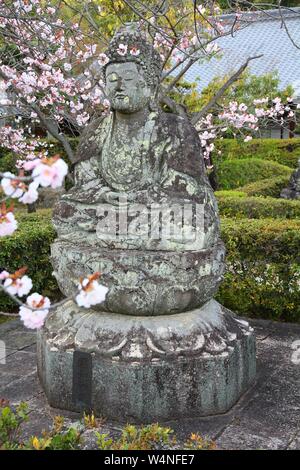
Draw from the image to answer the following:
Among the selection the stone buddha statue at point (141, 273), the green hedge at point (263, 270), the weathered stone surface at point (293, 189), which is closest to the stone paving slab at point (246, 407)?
the stone buddha statue at point (141, 273)

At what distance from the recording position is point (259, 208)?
868cm

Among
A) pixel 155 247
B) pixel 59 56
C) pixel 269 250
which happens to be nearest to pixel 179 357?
pixel 155 247

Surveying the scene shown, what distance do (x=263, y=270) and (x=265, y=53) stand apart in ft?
66.9

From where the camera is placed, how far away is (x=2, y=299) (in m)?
5.80

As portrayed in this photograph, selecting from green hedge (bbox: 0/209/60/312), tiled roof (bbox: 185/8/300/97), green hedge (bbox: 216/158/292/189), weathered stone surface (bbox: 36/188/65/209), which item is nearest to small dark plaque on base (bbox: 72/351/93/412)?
green hedge (bbox: 0/209/60/312)

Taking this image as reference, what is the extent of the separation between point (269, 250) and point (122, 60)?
2.92 m

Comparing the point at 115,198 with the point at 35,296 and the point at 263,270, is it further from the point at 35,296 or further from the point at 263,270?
the point at 263,270

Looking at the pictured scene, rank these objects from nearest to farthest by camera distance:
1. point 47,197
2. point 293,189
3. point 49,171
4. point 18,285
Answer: point 49,171 < point 18,285 < point 293,189 < point 47,197

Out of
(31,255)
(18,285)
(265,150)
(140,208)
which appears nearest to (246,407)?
(140,208)

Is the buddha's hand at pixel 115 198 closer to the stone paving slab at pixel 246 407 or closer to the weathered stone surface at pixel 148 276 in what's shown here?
the weathered stone surface at pixel 148 276

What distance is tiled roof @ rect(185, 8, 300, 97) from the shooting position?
21.6 metres

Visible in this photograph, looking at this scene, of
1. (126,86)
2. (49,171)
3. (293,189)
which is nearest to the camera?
(49,171)

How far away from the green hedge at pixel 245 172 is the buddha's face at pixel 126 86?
11.9 metres
